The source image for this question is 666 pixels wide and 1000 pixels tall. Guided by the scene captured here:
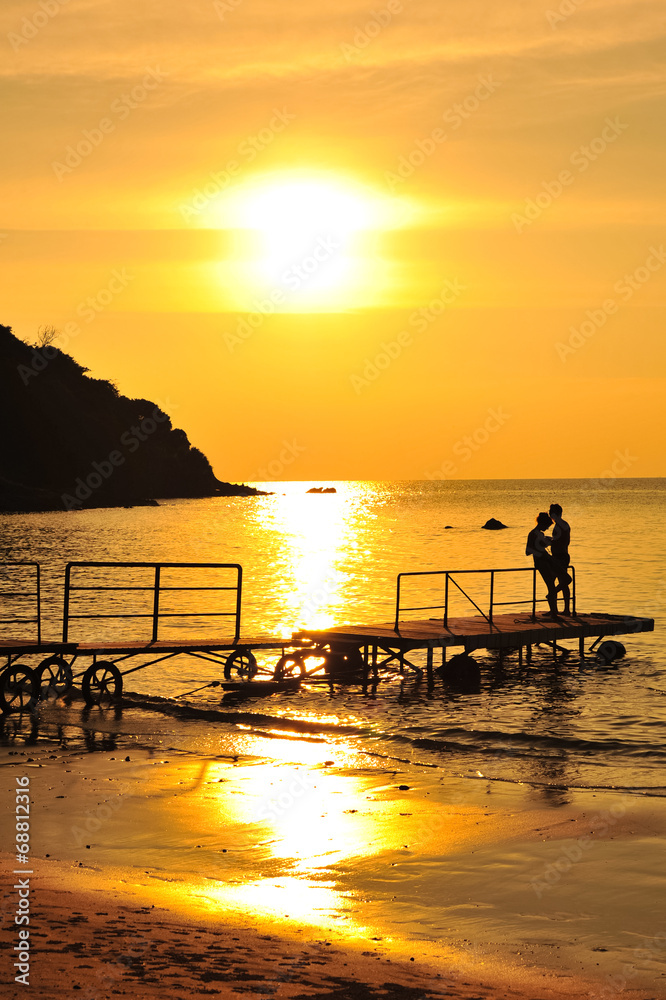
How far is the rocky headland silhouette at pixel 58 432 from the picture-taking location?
125 m

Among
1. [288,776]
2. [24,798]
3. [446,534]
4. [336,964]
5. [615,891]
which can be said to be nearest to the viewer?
[336,964]

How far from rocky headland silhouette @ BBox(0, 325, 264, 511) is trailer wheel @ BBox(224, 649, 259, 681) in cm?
10787

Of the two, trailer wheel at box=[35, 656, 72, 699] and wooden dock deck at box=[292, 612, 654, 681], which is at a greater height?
wooden dock deck at box=[292, 612, 654, 681]

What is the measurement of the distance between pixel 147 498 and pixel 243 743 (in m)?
A: 178

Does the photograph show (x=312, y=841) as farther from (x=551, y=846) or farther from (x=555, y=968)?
(x=555, y=968)

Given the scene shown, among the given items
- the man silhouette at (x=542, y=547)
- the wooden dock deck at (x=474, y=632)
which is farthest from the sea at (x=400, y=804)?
the man silhouette at (x=542, y=547)

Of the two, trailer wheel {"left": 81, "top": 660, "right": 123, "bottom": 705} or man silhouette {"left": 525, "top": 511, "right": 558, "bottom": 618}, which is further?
man silhouette {"left": 525, "top": 511, "right": 558, "bottom": 618}

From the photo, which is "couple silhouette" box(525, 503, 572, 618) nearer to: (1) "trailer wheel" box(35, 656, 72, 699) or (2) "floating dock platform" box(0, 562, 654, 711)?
(2) "floating dock platform" box(0, 562, 654, 711)

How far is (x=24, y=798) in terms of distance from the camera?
448 inches

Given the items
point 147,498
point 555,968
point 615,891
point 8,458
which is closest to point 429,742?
point 615,891

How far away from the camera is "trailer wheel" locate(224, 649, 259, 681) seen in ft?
69.2

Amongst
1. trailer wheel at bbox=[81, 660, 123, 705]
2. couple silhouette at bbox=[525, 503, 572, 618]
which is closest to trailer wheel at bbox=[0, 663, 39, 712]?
trailer wheel at bbox=[81, 660, 123, 705]

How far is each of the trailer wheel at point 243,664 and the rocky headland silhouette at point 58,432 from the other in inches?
4247

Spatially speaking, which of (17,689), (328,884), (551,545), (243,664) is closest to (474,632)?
(551,545)
